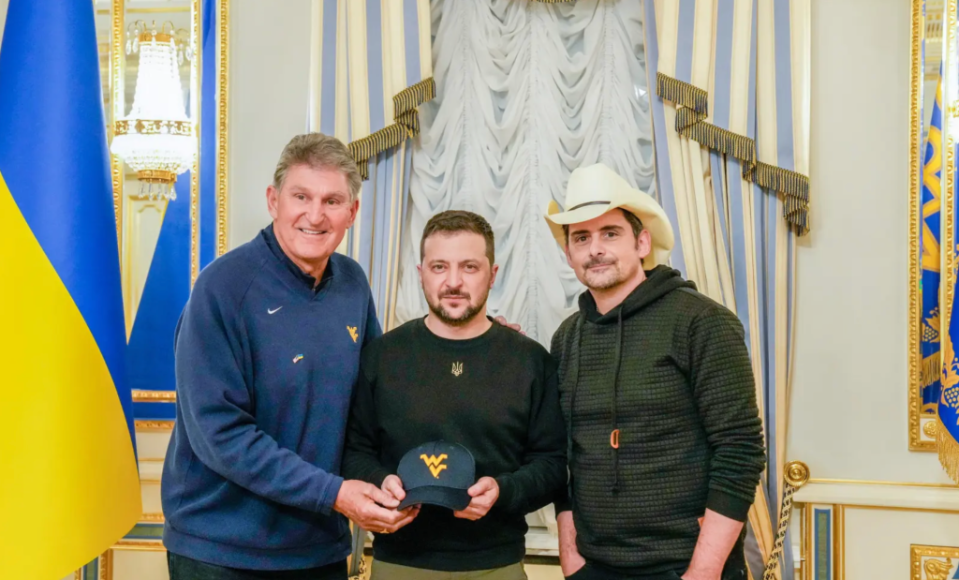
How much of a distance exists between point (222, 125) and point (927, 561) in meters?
3.59

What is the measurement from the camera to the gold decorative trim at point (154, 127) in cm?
374

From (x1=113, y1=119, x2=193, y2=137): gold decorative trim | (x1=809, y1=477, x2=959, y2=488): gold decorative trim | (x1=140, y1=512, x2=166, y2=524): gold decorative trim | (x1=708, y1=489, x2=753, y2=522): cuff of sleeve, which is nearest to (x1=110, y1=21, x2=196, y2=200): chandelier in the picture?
(x1=113, y1=119, x2=193, y2=137): gold decorative trim

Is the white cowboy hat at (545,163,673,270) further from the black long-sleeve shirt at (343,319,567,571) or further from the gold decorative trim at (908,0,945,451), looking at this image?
the gold decorative trim at (908,0,945,451)

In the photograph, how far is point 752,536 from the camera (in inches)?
138

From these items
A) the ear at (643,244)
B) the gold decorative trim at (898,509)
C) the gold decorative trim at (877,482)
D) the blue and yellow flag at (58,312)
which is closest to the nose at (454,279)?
the ear at (643,244)

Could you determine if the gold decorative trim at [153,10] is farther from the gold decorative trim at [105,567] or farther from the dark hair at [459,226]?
the gold decorative trim at [105,567]

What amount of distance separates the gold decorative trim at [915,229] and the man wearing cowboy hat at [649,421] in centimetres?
167

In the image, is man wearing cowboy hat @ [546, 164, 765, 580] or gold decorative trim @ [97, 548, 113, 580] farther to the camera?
gold decorative trim @ [97, 548, 113, 580]

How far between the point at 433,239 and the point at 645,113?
1836 millimetres

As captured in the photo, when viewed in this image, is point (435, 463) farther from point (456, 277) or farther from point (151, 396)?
point (151, 396)

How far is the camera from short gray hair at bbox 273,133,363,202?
→ 2.27 m

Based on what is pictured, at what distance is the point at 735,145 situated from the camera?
11.6 ft

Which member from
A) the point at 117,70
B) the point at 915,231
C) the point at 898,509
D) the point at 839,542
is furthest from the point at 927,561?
the point at 117,70

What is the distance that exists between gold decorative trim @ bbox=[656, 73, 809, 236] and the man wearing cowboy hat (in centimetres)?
131
